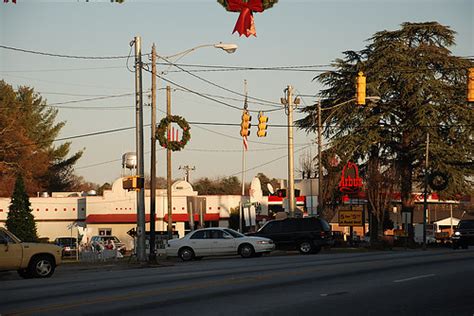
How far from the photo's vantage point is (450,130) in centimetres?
5544

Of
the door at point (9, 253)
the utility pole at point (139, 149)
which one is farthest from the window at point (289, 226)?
the door at point (9, 253)

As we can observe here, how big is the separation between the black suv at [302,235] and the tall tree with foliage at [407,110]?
1680cm

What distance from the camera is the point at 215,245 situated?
3625cm

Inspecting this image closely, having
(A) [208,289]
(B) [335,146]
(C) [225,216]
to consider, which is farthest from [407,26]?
(A) [208,289]

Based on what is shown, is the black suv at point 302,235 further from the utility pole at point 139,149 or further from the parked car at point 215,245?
the utility pole at point 139,149

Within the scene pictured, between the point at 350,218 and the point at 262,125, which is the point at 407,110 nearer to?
the point at 350,218

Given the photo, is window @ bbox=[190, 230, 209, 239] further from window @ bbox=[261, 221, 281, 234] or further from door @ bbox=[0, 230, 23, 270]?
door @ bbox=[0, 230, 23, 270]

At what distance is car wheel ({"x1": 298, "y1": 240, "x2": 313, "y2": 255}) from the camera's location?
39688 mm

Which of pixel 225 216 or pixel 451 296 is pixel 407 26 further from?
pixel 451 296

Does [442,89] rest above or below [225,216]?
above

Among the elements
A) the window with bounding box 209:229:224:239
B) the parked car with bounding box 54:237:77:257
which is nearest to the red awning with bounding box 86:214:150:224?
the parked car with bounding box 54:237:77:257

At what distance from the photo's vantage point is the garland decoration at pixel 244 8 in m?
11.5

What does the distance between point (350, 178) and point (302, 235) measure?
17411 millimetres

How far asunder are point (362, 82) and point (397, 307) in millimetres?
17145
